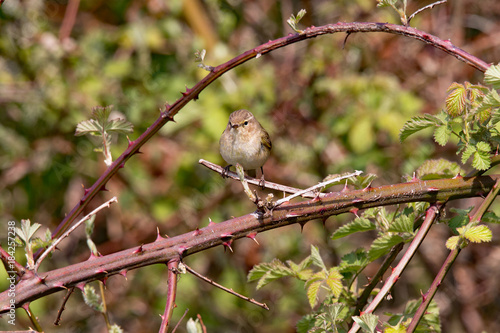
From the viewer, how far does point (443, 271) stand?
1.97 m

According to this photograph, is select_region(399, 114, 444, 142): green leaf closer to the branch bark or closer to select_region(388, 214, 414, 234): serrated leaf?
the branch bark

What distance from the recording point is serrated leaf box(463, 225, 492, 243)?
195 cm

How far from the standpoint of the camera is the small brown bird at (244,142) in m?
4.27

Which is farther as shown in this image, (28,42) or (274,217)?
(28,42)

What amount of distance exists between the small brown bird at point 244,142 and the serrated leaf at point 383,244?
2033 mm

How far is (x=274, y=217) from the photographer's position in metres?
2.03

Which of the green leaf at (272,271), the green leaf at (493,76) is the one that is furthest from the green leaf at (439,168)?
the green leaf at (272,271)

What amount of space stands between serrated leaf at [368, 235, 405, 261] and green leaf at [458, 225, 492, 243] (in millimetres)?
240

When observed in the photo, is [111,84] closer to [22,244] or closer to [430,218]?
[22,244]

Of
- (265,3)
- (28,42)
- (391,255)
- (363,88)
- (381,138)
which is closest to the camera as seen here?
(391,255)

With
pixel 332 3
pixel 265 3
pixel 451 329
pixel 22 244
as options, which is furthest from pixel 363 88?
pixel 22 244

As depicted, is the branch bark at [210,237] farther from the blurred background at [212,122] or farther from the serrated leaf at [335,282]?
the blurred background at [212,122]

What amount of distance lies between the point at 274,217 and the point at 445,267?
24.0 inches

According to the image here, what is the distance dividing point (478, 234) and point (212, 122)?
3.12 meters
